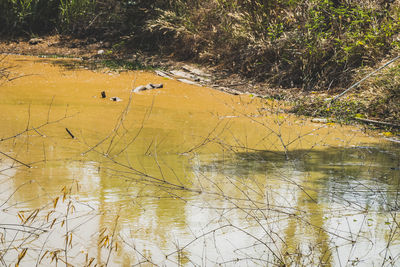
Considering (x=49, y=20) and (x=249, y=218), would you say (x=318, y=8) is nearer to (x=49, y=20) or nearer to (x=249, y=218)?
(x=249, y=218)

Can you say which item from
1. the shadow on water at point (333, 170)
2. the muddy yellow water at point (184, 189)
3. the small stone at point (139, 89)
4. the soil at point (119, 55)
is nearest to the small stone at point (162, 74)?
the soil at point (119, 55)

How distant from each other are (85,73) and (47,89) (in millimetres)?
1631

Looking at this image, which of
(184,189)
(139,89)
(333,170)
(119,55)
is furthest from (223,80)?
(184,189)

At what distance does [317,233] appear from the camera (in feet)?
11.7

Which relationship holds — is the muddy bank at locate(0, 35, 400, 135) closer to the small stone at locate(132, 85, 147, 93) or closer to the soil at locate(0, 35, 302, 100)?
the soil at locate(0, 35, 302, 100)

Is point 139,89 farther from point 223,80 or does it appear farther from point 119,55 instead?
point 119,55

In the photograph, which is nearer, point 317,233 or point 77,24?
point 317,233

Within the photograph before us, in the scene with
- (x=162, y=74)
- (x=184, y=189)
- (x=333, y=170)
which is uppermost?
(x=184, y=189)

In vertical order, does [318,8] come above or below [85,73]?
above

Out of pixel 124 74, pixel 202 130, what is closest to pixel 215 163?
pixel 202 130

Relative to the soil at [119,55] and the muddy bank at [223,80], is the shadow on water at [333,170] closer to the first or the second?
the muddy bank at [223,80]

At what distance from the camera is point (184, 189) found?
132 inches

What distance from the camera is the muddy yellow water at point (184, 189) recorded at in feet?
10.5

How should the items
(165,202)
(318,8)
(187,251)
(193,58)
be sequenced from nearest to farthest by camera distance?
(187,251) → (165,202) → (318,8) → (193,58)
